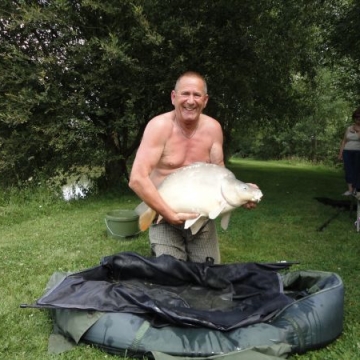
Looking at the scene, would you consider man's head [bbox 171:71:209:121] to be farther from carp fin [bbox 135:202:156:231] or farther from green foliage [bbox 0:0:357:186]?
green foliage [bbox 0:0:357:186]

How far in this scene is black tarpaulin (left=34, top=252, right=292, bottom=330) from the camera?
241cm

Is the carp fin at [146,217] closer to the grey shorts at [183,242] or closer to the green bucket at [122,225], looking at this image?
the grey shorts at [183,242]

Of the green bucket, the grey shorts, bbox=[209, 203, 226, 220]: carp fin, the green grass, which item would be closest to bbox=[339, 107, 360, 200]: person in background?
the green grass

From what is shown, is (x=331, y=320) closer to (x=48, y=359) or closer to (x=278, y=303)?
(x=278, y=303)

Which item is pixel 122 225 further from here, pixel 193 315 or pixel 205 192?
pixel 193 315

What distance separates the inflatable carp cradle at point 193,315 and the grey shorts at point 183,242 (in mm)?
331

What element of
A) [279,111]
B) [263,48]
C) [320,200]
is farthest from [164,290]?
→ [279,111]

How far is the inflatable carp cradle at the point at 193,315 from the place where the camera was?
2.27 metres

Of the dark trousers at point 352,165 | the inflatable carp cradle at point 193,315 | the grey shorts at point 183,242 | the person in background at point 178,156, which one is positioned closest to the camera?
the inflatable carp cradle at point 193,315

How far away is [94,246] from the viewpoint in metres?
4.73

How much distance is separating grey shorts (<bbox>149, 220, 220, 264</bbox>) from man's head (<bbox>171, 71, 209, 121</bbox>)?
2.71ft

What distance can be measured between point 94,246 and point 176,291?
77.9 inches

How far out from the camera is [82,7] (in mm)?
7699

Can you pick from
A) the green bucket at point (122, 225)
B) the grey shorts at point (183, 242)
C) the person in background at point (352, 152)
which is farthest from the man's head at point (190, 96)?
the person in background at point (352, 152)
